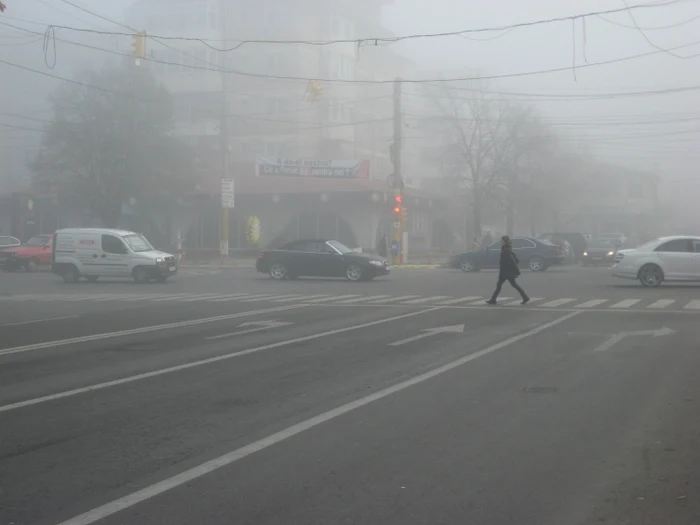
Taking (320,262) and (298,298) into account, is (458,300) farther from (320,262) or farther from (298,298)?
(320,262)

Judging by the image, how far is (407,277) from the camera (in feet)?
114

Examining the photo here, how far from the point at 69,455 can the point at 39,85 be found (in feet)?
272

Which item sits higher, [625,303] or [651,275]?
[651,275]

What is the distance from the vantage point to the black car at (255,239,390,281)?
1244 inches

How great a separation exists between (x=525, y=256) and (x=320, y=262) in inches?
437

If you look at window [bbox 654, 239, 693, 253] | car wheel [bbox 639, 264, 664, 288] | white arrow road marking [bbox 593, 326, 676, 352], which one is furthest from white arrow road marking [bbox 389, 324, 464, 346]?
window [bbox 654, 239, 693, 253]

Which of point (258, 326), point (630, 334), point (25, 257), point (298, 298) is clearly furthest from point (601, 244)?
point (258, 326)

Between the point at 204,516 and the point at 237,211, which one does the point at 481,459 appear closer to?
the point at 204,516

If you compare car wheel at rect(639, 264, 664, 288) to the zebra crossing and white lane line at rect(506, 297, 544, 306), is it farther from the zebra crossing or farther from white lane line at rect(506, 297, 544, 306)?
white lane line at rect(506, 297, 544, 306)

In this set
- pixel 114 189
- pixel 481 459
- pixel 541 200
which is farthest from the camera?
pixel 541 200

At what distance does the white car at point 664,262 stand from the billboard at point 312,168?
27123 millimetres

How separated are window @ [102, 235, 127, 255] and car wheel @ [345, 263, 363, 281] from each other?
8.49 meters

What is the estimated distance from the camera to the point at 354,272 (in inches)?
1253

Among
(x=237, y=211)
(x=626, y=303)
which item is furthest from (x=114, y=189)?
(x=626, y=303)
